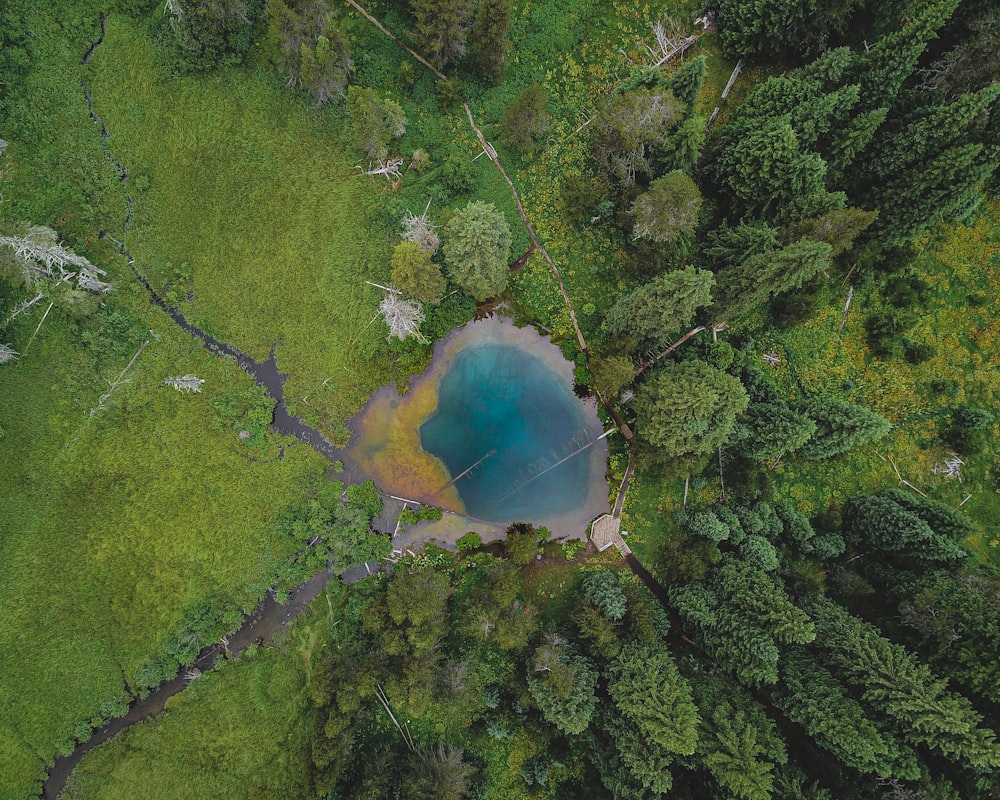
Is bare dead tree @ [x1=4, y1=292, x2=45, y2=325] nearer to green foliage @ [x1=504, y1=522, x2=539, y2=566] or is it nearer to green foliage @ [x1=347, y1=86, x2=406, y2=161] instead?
green foliage @ [x1=347, y1=86, x2=406, y2=161]

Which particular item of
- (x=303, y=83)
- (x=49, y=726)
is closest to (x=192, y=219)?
(x=303, y=83)

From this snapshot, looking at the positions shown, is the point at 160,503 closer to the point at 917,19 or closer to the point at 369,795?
the point at 369,795

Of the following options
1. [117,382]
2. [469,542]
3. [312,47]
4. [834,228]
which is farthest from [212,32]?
[834,228]

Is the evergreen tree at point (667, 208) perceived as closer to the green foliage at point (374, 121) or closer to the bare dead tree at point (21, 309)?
the green foliage at point (374, 121)

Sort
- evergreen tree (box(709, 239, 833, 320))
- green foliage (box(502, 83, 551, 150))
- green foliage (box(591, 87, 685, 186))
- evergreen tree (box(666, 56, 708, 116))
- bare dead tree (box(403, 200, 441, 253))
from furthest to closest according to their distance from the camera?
bare dead tree (box(403, 200, 441, 253)), green foliage (box(502, 83, 551, 150)), green foliage (box(591, 87, 685, 186)), evergreen tree (box(666, 56, 708, 116)), evergreen tree (box(709, 239, 833, 320))

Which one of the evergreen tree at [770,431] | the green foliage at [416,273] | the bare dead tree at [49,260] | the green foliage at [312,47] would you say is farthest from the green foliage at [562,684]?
the green foliage at [312,47]

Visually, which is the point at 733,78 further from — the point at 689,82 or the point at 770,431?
the point at 770,431

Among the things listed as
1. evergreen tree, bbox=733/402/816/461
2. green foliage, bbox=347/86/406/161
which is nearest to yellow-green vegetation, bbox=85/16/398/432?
green foliage, bbox=347/86/406/161
